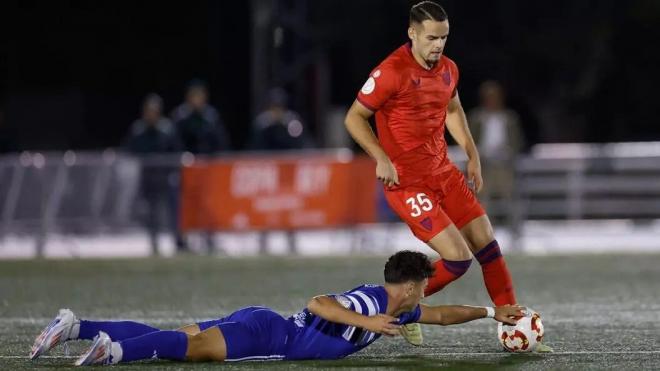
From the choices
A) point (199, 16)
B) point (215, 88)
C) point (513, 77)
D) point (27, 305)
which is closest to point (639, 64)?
point (513, 77)

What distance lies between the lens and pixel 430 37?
26.9 feet

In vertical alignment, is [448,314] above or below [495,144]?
below

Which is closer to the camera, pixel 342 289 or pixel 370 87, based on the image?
pixel 370 87

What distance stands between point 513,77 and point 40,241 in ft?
31.1

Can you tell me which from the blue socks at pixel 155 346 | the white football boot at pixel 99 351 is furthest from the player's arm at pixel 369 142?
the white football boot at pixel 99 351

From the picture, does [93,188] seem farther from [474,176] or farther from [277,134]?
[474,176]

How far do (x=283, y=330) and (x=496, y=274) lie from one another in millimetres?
1560

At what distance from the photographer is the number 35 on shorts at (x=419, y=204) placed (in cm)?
831

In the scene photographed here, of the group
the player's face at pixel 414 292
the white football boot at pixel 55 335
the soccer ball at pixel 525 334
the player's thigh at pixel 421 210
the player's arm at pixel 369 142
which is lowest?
the soccer ball at pixel 525 334

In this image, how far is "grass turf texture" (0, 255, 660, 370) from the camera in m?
7.95

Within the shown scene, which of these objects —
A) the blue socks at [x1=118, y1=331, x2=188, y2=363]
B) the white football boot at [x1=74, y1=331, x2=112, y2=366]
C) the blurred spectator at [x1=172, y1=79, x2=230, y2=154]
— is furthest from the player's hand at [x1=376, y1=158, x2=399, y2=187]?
the blurred spectator at [x1=172, y1=79, x2=230, y2=154]

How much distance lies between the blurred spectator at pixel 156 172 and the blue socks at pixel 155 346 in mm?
9171

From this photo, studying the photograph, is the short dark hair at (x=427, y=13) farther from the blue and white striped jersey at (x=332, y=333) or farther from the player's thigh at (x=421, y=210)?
the blue and white striped jersey at (x=332, y=333)

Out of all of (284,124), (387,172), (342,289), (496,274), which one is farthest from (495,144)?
(387,172)
